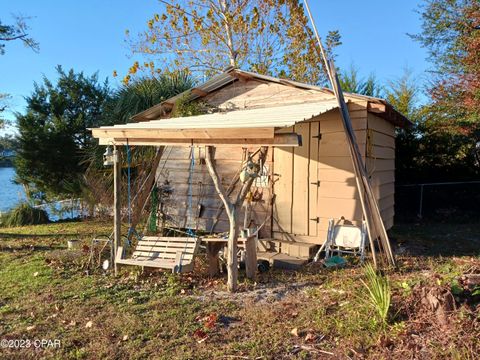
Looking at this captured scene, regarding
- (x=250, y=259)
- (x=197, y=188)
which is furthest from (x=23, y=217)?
(x=250, y=259)

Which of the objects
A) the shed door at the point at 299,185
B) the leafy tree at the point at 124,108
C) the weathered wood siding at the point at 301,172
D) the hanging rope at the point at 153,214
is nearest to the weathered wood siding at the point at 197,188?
the weathered wood siding at the point at 301,172

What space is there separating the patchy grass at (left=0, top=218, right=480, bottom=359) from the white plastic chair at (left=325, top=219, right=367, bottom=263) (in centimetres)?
63

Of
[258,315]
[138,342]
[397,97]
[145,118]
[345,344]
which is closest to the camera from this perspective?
[345,344]

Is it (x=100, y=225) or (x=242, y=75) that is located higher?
(x=242, y=75)

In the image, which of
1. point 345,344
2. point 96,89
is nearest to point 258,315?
point 345,344

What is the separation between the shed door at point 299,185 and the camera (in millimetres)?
7492

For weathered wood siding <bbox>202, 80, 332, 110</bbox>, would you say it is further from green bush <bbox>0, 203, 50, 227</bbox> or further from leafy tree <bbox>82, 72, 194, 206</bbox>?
green bush <bbox>0, 203, 50, 227</bbox>

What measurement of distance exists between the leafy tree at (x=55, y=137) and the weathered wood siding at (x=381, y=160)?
34.2 ft

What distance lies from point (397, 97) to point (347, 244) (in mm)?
9763

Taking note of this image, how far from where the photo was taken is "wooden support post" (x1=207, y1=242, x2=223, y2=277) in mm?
5969

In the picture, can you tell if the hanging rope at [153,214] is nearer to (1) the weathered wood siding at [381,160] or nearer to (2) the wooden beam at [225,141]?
(2) the wooden beam at [225,141]

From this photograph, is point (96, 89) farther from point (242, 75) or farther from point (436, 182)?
point (436, 182)

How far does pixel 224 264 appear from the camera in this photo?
632 centimetres

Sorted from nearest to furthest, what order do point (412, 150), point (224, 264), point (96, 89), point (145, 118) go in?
point (224, 264)
point (145, 118)
point (412, 150)
point (96, 89)
